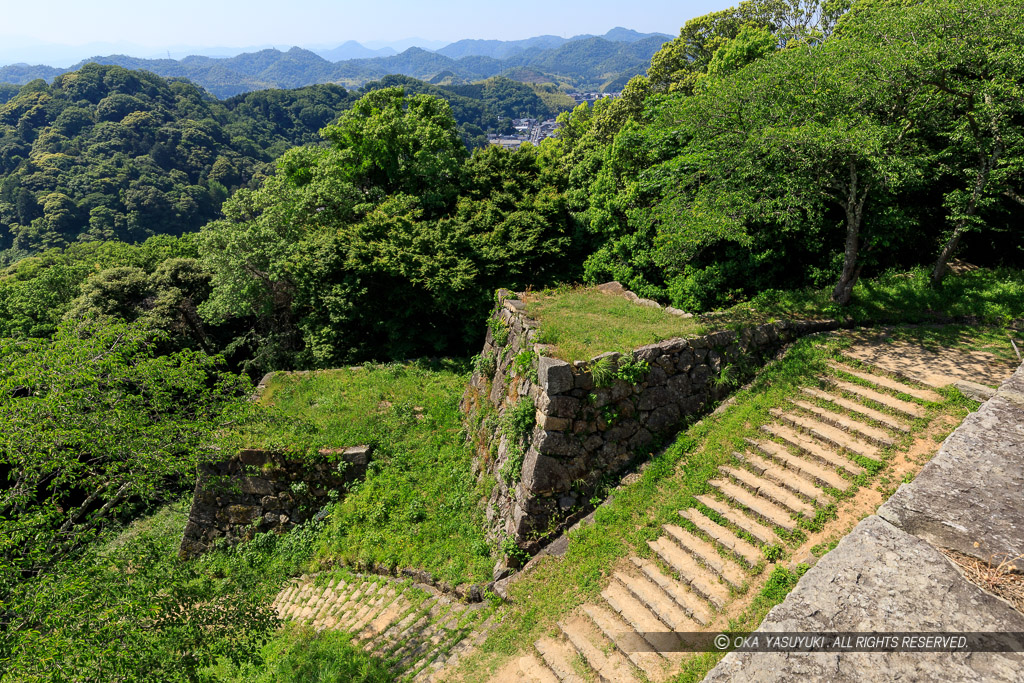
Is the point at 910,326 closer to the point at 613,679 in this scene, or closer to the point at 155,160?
the point at 613,679

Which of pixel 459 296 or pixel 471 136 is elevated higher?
pixel 471 136

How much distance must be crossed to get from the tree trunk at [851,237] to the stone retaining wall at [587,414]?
1780 mm

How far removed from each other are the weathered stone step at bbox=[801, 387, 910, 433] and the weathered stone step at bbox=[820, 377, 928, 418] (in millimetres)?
204

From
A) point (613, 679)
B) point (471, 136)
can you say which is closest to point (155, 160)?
point (471, 136)

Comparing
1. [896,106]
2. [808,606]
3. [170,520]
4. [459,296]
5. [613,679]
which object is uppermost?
[896,106]

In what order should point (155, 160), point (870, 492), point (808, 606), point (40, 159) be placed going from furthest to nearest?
point (155, 160), point (40, 159), point (870, 492), point (808, 606)

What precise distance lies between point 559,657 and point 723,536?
10.7 feet

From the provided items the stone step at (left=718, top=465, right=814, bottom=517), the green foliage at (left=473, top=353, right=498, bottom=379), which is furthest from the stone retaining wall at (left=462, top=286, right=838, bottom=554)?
the green foliage at (left=473, top=353, right=498, bottom=379)

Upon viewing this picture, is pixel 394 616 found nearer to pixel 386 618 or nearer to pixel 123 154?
pixel 386 618

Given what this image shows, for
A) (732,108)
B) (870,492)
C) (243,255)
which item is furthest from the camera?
(243,255)

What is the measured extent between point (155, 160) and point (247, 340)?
96612 millimetres

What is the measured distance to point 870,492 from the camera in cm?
775

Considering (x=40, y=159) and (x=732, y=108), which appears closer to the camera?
(x=732, y=108)

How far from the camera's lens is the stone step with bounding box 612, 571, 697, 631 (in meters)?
7.15
